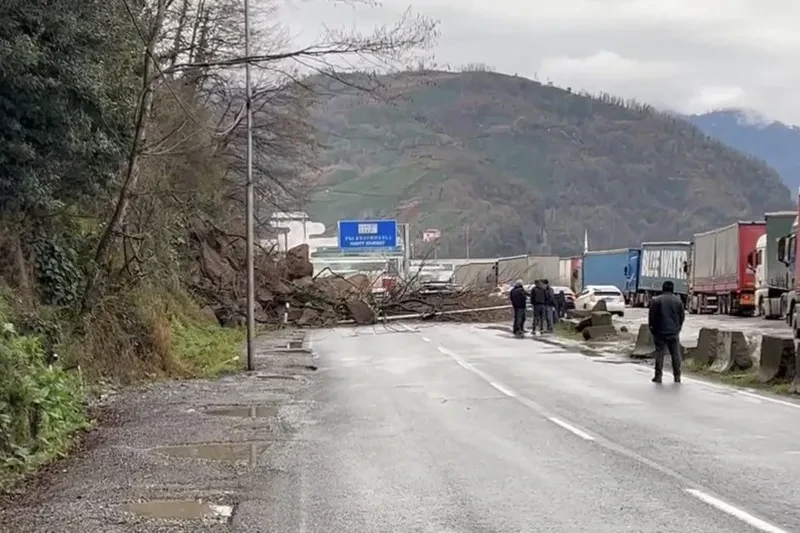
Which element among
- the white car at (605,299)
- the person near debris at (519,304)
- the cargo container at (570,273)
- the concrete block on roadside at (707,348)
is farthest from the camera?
the cargo container at (570,273)

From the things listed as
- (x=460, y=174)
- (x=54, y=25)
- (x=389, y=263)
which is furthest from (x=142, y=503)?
(x=460, y=174)

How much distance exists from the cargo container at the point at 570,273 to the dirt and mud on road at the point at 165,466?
6888 cm

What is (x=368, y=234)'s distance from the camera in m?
65.1

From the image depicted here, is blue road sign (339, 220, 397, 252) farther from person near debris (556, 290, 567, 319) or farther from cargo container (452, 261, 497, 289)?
person near debris (556, 290, 567, 319)

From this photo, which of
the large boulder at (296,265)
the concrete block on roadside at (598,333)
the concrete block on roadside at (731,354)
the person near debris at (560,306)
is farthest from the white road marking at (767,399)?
the large boulder at (296,265)

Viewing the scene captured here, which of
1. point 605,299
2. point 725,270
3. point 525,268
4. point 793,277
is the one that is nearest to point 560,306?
point 605,299

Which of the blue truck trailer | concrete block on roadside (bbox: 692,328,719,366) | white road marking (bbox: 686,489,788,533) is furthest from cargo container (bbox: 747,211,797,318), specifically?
white road marking (bbox: 686,489,788,533)

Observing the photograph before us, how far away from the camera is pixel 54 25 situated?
16.4 m

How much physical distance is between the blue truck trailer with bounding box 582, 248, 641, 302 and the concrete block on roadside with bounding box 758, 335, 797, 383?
164ft

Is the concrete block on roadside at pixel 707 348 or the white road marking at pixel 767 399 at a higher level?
the concrete block on roadside at pixel 707 348

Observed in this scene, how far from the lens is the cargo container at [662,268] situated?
6112cm

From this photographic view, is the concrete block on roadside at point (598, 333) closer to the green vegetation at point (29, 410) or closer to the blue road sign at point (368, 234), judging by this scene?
the green vegetation at point (29, 410)

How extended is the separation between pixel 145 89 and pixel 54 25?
3.09 m

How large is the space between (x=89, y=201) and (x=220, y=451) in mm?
9138
